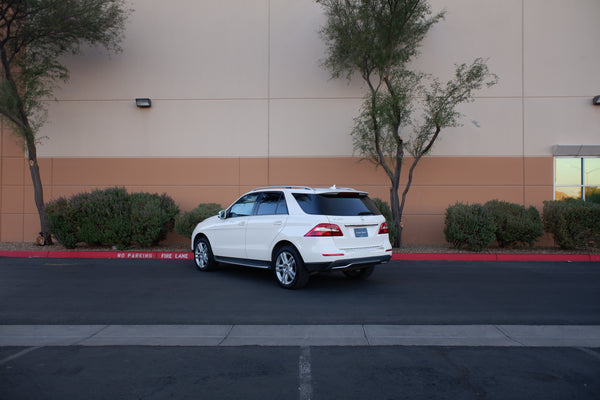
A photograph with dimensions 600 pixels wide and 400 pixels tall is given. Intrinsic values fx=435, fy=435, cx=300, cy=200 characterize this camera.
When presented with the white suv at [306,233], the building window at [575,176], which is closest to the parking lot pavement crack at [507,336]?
the white suv at [306,233]

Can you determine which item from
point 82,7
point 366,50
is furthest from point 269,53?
point 82,7

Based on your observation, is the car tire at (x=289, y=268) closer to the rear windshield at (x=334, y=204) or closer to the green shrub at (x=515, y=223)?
the rear windshield at (x=334, y=204)

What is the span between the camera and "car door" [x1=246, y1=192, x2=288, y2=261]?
316 inches

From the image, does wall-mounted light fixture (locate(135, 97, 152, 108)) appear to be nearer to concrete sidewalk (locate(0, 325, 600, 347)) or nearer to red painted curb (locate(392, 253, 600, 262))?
red painted curb (locate(392, 253, 600, 262))

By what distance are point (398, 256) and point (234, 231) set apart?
5019 millimetres

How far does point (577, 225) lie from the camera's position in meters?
12.3

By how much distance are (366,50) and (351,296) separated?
25.8 ft

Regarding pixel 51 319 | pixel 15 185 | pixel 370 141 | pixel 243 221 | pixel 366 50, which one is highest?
pixel 366 50

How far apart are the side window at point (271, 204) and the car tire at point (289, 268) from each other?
2.46ft

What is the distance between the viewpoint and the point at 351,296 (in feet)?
24.1
